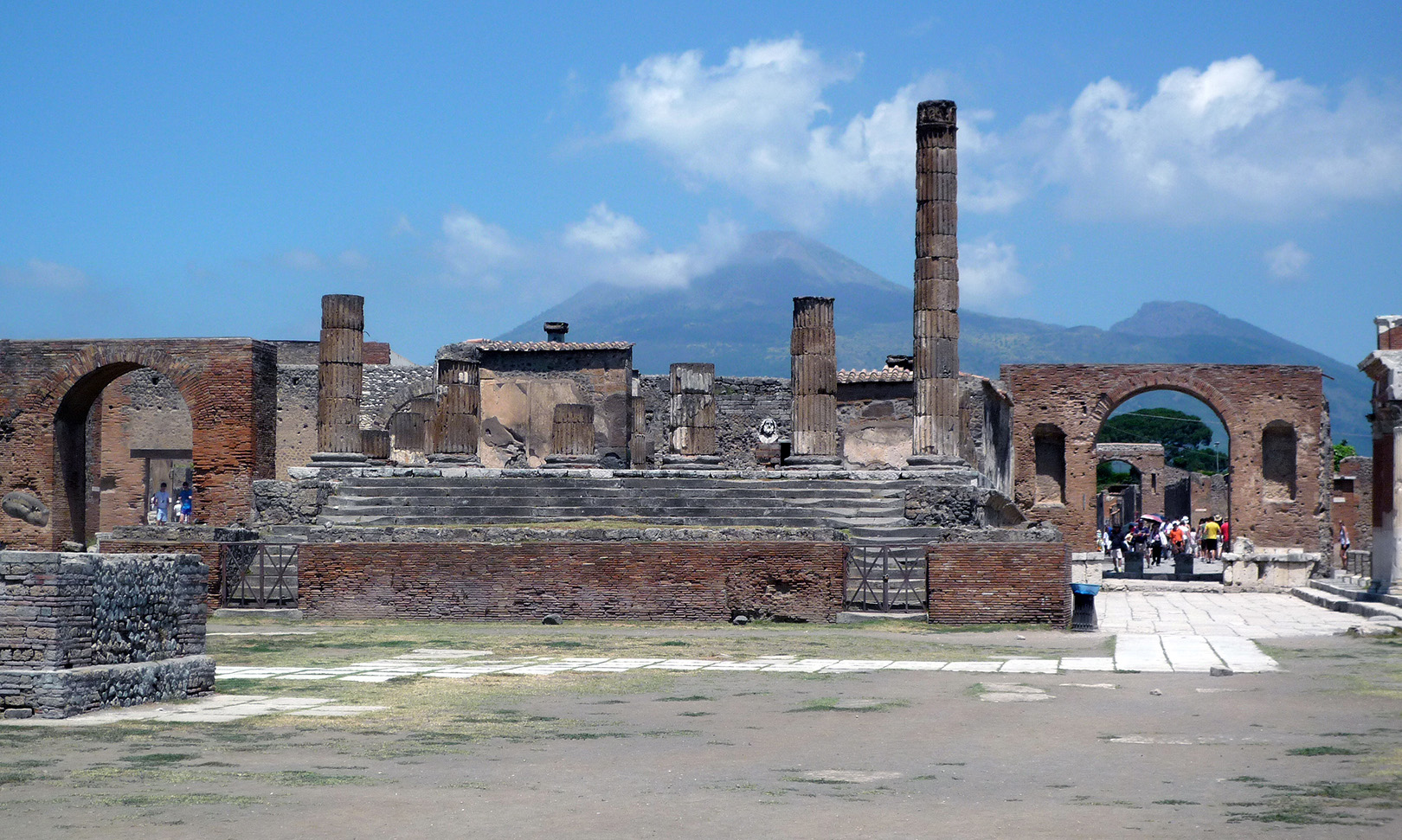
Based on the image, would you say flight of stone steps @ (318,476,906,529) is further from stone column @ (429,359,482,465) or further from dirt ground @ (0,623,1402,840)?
dirt ground @ (0,623,1402,840)

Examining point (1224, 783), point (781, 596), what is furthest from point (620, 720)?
point (781, 596)

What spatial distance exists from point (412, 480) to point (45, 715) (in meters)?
12.9

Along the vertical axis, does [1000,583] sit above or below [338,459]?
below

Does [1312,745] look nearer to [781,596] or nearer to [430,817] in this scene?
[430,817]

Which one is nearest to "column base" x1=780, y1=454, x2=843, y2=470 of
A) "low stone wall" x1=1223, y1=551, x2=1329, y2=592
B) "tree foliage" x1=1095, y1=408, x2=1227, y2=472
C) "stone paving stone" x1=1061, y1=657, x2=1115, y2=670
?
"low stone wall" x1=1223, y1=551, x2=1329, y2=592

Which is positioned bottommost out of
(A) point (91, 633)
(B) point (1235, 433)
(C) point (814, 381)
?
(A) point (91, 633)

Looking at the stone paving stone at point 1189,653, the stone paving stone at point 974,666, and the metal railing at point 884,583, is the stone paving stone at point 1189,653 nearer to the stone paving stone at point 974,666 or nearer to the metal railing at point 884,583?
the stone paving stone at point 974,666

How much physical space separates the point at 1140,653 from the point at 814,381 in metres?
12.8

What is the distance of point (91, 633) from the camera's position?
9062 millimetres

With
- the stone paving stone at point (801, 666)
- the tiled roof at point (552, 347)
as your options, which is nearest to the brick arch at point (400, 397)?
the tiled roof at point (552, 347)

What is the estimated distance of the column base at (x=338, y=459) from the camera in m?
24.0

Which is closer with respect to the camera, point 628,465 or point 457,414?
point 457,414

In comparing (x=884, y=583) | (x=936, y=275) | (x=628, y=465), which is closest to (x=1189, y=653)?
(x=884, y=583)

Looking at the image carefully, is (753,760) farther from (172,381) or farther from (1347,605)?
(172,381)
